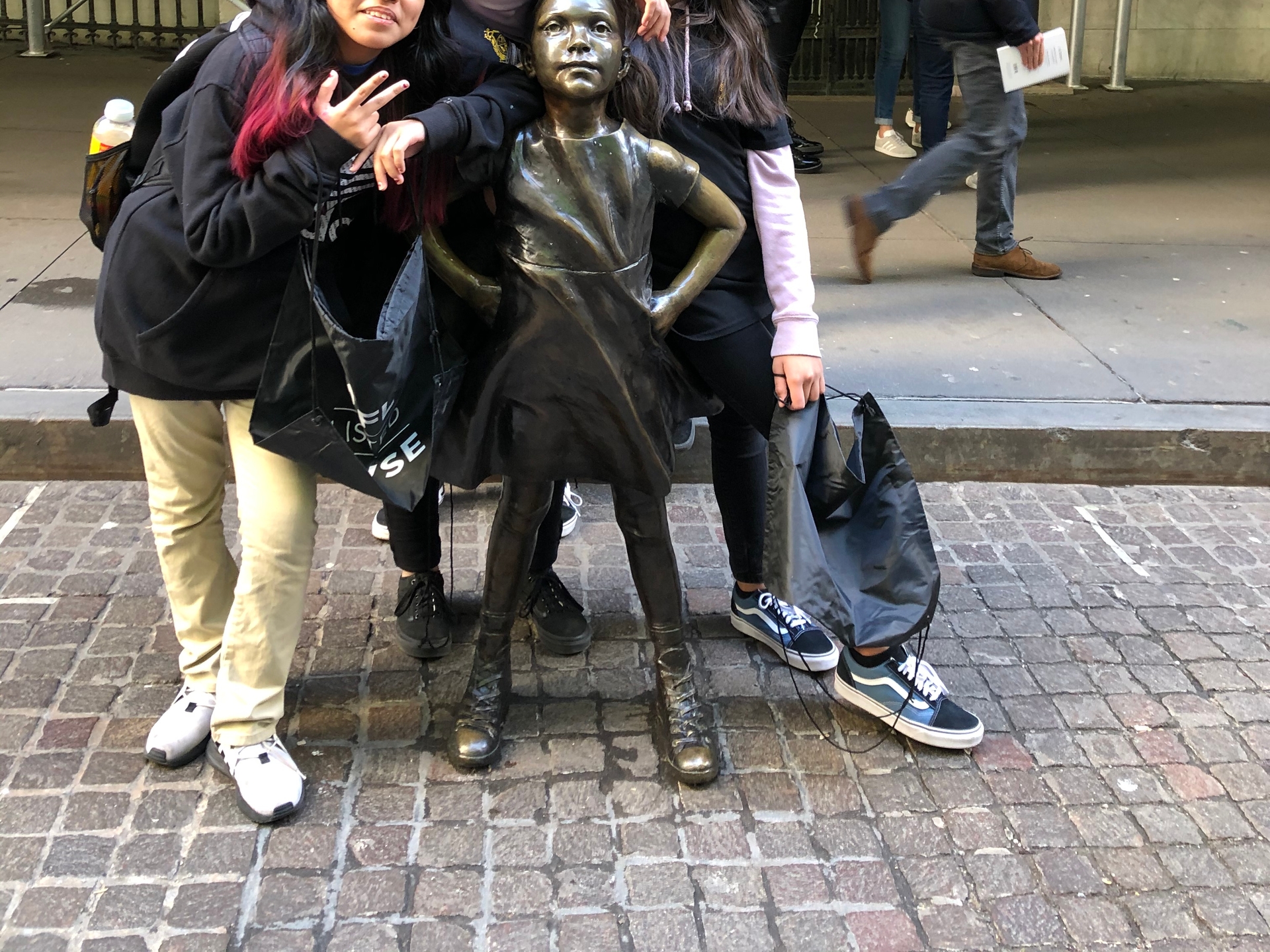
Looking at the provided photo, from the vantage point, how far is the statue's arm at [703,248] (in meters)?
2.74

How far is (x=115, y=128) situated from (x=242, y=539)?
3.08 feet

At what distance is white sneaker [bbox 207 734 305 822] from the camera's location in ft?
9.16

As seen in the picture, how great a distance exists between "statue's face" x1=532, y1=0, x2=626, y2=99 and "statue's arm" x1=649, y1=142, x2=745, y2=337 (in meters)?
0.29

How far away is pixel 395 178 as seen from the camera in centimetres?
236

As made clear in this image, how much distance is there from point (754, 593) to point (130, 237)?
1.90 m

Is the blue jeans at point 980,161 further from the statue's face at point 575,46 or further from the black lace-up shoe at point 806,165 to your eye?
the statue's face at point 575,46

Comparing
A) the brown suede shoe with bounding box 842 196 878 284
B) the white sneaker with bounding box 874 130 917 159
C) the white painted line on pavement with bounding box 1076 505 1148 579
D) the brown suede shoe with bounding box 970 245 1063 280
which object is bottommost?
the white painted line on pavement with bounding box 1076 505 1148 579

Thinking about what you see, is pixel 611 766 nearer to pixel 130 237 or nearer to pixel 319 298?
pixel 319 298

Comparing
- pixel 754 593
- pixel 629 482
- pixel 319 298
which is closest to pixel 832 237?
pixel 754 593

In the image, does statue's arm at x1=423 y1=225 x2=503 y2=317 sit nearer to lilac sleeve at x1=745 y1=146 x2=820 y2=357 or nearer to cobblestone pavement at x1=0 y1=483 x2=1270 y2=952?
lilac sleeve at x1=745 y1=146 x2=820 y2=357

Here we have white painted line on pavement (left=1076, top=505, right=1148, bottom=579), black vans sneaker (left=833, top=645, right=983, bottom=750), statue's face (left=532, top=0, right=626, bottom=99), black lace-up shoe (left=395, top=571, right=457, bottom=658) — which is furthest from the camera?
white painted line on pavement (left=1076, top=505, right=1148, bottom=579)

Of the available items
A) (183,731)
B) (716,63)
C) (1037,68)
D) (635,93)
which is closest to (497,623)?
(183,731)

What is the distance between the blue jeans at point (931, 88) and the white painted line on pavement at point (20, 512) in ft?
16.5

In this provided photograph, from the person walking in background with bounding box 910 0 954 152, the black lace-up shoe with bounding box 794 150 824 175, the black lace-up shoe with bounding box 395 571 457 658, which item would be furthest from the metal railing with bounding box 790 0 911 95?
the black lace-up shoe with bounding box 395 571 457 658
